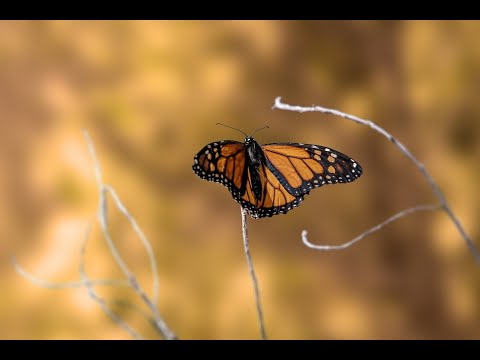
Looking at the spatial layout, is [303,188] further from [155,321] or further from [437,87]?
[437,87]

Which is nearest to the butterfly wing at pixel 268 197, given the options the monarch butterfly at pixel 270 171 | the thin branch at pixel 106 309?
the monarch butterfly at pixel 270 171

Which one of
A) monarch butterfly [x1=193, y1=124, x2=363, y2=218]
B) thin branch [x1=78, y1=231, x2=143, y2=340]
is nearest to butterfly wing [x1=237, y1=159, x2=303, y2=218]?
monarch butterfly [x1=193, y1=124, x2=363, y2=218]

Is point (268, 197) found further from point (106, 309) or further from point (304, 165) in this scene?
point (106, 309)

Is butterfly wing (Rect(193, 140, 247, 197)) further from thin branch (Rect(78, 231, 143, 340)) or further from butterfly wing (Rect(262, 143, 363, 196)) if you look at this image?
thin branch (Rect(78, 231, 143, 340))

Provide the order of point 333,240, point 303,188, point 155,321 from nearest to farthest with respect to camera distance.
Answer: point 155,321
point 303,188
point 333,240

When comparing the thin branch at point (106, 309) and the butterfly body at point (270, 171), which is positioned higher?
the butterfly body at point (270, 171)

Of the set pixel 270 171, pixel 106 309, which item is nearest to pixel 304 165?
pixel 270 171

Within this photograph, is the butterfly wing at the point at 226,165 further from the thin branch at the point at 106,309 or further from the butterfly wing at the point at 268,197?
the thin branch at the point at 106,309

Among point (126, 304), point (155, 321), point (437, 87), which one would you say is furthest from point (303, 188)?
point (437, 87)
